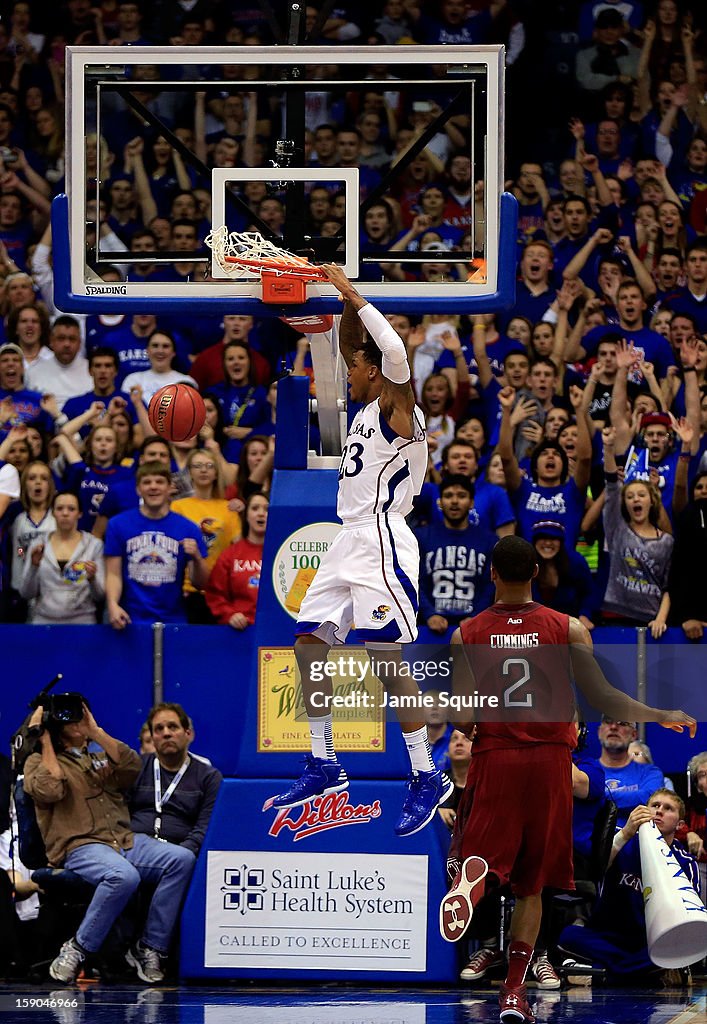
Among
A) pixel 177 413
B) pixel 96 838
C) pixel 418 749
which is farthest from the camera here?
pixel 96 838

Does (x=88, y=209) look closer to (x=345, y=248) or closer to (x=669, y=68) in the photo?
(x=345, y=248)

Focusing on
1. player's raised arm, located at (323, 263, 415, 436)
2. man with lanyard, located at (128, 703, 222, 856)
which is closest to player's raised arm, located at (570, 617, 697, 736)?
player's raised arm, located at (323, 263, 415, 436)

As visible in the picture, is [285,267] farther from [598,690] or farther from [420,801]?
[420,801]

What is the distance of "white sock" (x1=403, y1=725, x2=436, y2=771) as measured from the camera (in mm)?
8680

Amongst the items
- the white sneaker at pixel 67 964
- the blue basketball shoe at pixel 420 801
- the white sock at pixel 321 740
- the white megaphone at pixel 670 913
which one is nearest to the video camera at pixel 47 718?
the white sneaker at pixel 67 964

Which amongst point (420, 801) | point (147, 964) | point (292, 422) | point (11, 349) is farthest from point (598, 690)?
point (11, 349)

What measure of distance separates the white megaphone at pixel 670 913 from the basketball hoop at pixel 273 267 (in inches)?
151

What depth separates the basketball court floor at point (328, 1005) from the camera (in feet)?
28.6

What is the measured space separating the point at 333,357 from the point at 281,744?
7.82 feet

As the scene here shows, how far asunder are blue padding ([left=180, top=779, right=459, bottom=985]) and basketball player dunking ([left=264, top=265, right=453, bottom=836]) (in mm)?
1526

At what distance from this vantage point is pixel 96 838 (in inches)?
404

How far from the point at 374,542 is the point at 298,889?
8.61 feet

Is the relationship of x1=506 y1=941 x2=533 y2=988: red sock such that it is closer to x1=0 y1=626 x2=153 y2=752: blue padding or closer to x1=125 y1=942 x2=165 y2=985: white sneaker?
x1=125 y1=942 x2=165 y2=985: white sneaker

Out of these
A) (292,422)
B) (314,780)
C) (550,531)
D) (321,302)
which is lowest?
(314,780)
